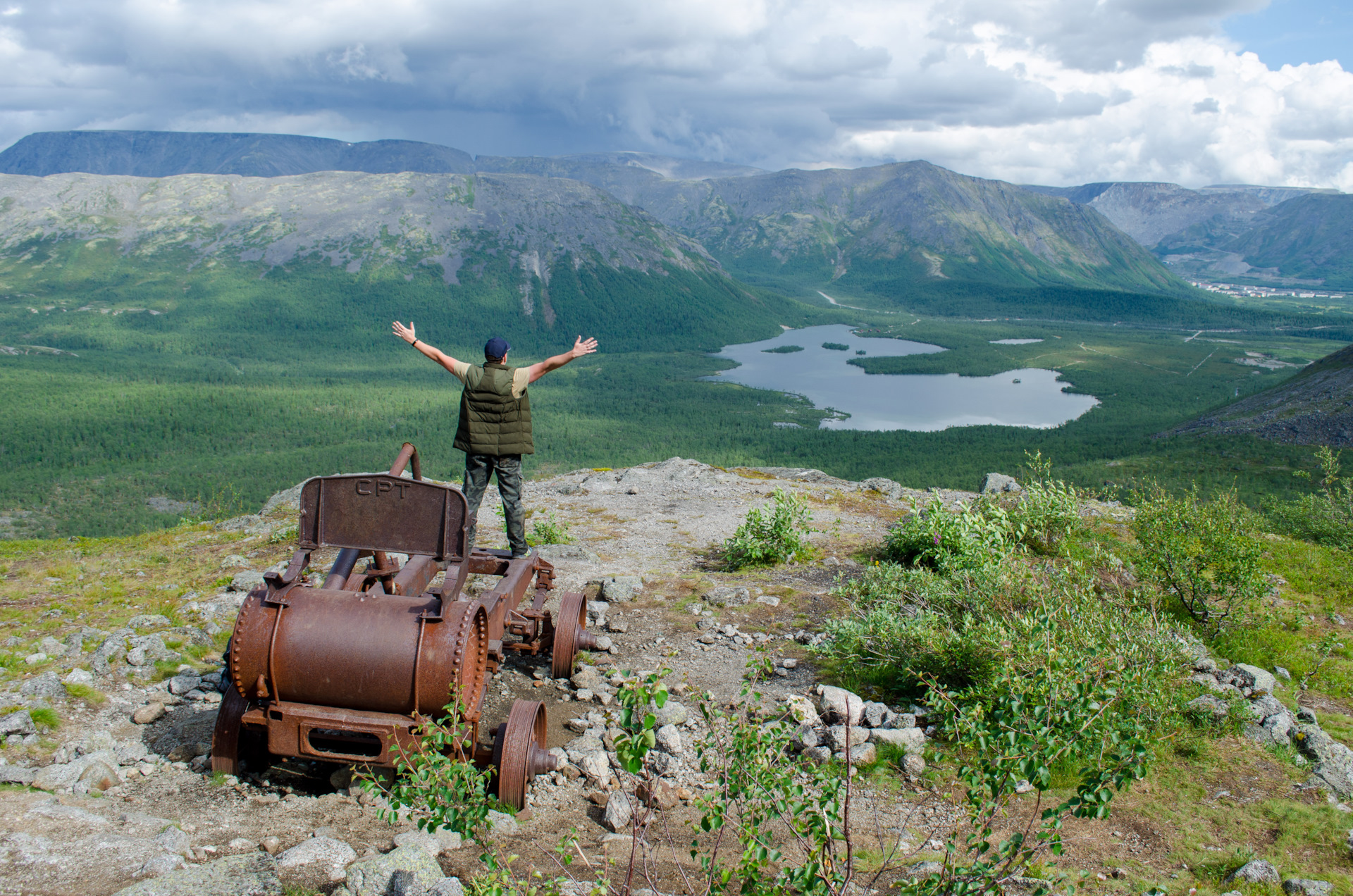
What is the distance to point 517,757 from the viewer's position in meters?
6.12

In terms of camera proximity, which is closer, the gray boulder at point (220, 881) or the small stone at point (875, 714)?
the gray boulder at point (220, 881)

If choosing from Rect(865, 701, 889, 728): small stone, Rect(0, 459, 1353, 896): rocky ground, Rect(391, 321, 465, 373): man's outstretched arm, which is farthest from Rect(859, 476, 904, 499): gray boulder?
Rect(391, 321, 465, 373): man's outstretched arm

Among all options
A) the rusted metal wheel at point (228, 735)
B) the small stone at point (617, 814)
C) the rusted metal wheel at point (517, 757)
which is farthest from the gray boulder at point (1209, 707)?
the rusted metal wheel at point (228, 735)

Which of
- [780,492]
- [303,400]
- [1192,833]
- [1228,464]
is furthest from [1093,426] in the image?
[303,400]

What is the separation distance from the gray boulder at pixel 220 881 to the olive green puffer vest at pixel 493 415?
16.7 ft

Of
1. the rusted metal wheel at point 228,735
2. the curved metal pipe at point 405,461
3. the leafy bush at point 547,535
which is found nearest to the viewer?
the rusted metal wheel at point 228,735

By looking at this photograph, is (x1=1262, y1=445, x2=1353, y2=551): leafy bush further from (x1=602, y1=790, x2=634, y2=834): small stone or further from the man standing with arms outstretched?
(x1=602, y1=790, x2=634, y2=834): small stone

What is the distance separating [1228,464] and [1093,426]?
29661 mm

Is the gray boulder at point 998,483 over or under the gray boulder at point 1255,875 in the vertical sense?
under

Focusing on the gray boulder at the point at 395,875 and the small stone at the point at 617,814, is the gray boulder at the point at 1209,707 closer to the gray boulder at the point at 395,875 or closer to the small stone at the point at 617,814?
the small stone at the point at 617,814

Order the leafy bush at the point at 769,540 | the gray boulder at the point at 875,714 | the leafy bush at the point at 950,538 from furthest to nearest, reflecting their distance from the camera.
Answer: the leafy bush at the point at 769,540 → the leafy bush at the point at 950,538 → the gray boulder at the point at 875,714

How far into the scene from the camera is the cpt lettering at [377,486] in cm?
680

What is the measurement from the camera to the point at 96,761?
654 centimetres

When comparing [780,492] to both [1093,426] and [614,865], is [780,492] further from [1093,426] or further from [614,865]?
[1093,426]
